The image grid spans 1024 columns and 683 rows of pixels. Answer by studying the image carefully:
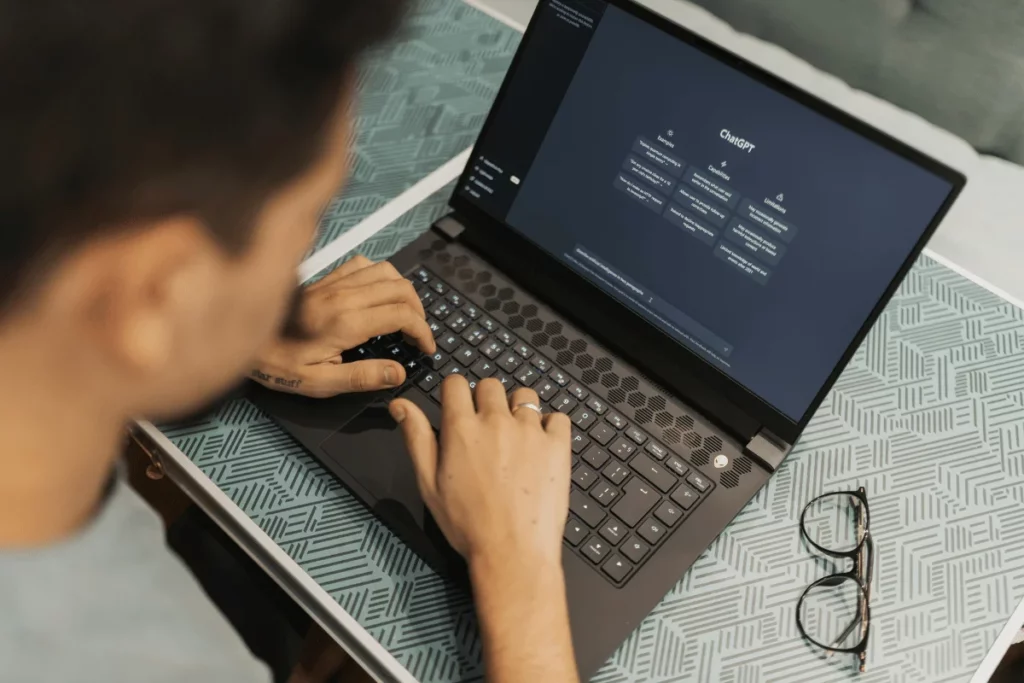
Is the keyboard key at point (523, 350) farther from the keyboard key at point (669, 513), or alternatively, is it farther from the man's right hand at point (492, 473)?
the keyboard key at point (669, 513)

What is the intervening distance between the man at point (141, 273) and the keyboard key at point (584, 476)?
82 millimetres

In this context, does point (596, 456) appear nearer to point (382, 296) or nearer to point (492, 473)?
point (492, 473)

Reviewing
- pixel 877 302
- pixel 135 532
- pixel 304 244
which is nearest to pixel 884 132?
pixel 877 302

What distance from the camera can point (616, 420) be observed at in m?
0.71

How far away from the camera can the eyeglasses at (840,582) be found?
24.5 inches

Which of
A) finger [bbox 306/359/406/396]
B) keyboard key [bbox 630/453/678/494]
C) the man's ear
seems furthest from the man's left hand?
the man's ear

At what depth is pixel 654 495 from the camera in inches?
26.1

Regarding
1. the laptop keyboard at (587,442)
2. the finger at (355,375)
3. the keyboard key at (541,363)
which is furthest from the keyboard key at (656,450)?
the finger at (355,375)

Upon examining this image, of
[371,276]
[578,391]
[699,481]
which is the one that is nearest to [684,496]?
[699,481]

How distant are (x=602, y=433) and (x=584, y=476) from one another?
0.05 m

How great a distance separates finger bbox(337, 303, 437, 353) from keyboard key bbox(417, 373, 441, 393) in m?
0.03

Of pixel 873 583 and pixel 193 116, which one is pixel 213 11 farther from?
pixel 873 583

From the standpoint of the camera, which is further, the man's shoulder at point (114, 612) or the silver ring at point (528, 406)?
the silver ring at point (528, 406)

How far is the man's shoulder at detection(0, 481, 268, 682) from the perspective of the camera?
0.44 meters
